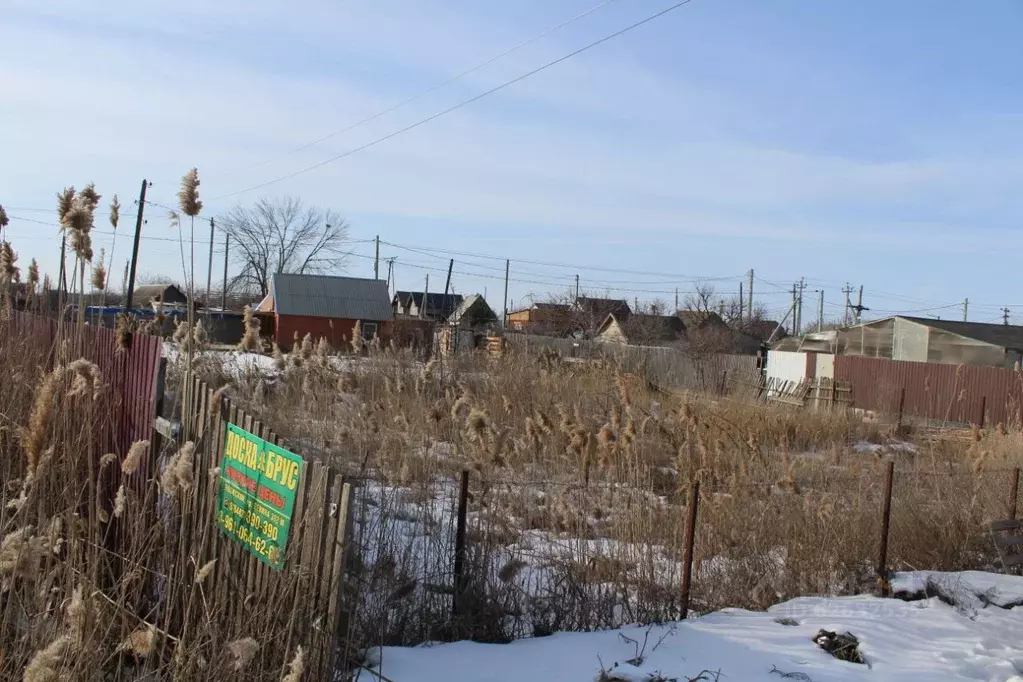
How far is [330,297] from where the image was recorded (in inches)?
1891

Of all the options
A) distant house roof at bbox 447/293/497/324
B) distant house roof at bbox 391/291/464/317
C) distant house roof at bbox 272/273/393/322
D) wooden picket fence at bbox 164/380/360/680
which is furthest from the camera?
distant house roof at bbox 391/291/464/317

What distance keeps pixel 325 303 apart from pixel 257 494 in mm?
44890

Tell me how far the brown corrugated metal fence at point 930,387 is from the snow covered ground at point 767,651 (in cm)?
1577

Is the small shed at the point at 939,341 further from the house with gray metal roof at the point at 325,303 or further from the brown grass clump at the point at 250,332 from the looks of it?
the brown grass clump at the point at 250,332

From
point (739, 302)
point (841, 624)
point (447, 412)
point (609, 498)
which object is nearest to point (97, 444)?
point (609, 498)

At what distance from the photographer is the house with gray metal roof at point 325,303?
153ft

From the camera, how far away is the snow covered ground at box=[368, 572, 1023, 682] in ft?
15.8

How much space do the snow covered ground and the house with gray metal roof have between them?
40646mm

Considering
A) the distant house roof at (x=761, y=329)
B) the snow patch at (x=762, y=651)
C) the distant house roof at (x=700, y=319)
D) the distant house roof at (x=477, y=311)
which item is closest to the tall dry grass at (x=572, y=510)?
the snow patch at (x=762, y=651)

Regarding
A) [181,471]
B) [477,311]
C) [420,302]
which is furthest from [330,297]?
[181,471]

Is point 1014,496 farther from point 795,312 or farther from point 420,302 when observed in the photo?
point 420,302

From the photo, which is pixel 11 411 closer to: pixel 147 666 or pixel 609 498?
pixel 147 666

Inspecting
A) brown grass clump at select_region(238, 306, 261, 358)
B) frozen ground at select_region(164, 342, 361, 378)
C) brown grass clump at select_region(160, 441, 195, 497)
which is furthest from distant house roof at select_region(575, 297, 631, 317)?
brown grass clump at select_region(160, 441, 195, 497)

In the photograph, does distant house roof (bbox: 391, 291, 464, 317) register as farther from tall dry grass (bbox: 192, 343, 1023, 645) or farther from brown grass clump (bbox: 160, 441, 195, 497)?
brown grass clump (bbox: 160, 441, 195, 497)
